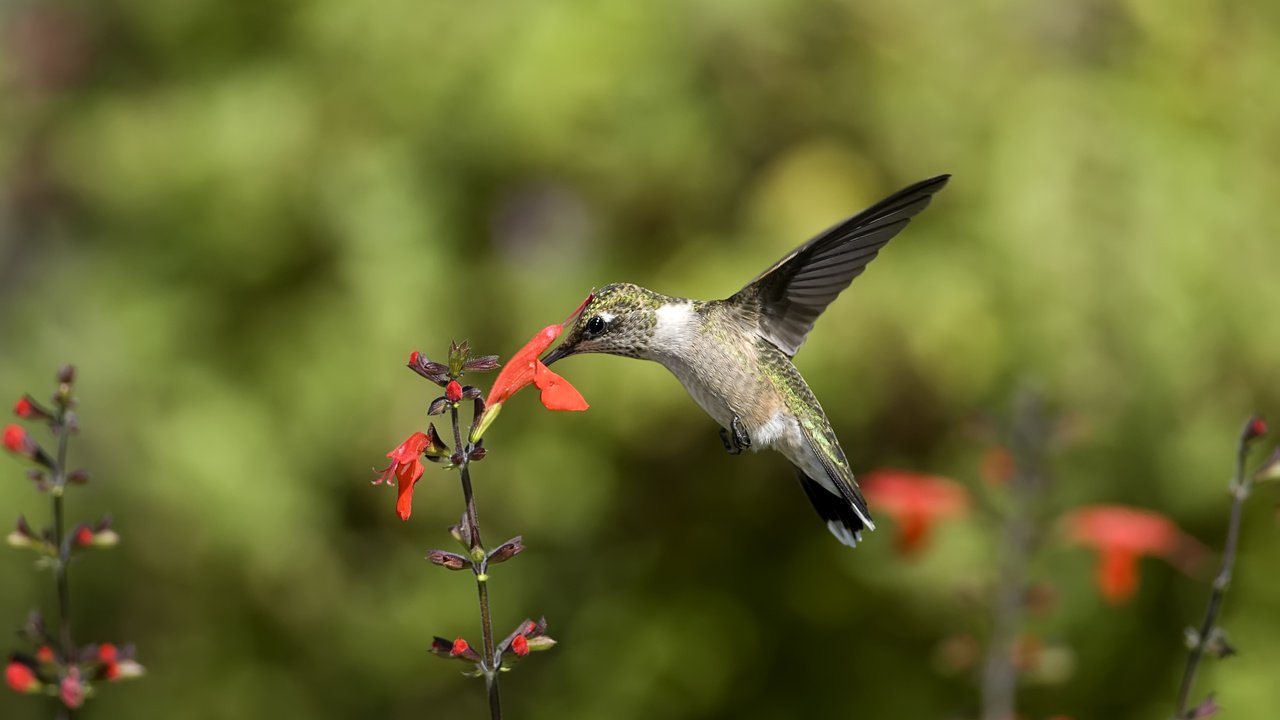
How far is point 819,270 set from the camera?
219 cm

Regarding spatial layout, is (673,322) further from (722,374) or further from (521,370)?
(521,370)

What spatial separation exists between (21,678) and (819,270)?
4.46 ft

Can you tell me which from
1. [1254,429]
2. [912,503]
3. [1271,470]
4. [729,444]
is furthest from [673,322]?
[912,503]

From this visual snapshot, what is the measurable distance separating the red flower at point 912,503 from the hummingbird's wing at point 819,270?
1.22 meters

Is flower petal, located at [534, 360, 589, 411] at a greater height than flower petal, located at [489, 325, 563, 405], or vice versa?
flower petal, located at [489, 325, 563, 405]

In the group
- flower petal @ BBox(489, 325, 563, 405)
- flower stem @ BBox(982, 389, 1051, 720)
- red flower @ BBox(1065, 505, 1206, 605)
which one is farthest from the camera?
red flower @ BBox(1065, 505, 1206, 605)

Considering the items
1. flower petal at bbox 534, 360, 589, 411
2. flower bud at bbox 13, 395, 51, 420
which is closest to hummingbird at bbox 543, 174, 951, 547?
flower petal at bbox 534, 360, 589, 411

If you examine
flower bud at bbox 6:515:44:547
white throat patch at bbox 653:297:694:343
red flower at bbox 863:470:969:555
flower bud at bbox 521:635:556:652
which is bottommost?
flower bud at bbox 521:635:556:652

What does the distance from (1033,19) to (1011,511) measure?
2.97 meters

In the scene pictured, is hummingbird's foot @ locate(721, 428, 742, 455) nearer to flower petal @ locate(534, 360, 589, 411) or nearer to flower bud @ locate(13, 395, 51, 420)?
flower petal @ locate(534, 360, 589, 411)

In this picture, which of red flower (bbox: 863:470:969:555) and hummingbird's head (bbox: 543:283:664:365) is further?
red flower (bbox: 863:470:969:555)

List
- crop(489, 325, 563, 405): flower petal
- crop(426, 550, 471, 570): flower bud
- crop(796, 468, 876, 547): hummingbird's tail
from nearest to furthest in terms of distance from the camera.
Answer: crop(426, 550, 471, 570): flower bud, crop(489, 325, 563, 405): flower petal, crop(796, 468, 876, 547): hummingbird's tail

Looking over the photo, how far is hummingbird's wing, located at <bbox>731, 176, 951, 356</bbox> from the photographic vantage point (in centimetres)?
184

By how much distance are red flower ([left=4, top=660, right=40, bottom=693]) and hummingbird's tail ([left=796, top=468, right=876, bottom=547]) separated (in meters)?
1.19
